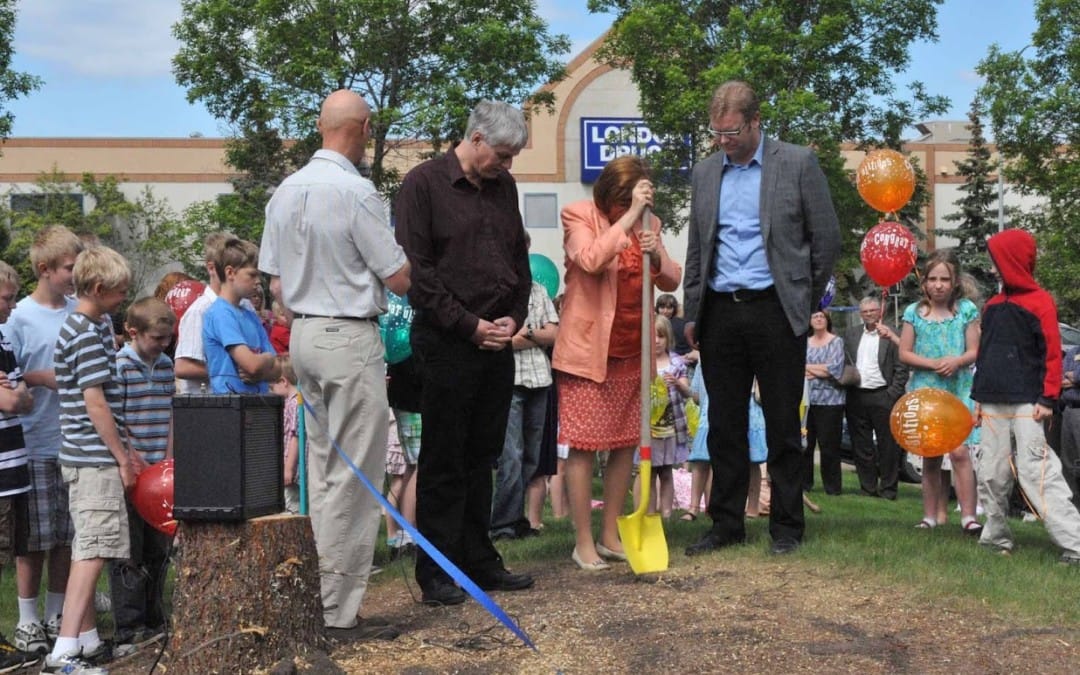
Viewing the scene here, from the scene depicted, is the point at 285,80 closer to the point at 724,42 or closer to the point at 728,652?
the point at 724,42

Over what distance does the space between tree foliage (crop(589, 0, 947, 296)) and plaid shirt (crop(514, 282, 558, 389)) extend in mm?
22246

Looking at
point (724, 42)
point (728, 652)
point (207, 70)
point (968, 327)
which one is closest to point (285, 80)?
point (207, 70)

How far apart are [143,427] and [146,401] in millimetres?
123

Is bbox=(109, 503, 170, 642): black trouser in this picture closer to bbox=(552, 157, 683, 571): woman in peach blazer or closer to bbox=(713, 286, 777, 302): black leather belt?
bbox=(552, 157, 683, 571): woman in peach blazer

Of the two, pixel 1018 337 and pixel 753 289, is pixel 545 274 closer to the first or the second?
pixel 753 289

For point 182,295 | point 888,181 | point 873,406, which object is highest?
point 888,181

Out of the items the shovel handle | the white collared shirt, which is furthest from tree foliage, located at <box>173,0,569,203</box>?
the shovel handle

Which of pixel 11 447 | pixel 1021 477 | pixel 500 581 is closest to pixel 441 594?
pixel 500 581

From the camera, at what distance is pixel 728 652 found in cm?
478

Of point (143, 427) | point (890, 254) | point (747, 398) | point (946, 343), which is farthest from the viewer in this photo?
point (890, 254)

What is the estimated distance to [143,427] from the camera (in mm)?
5848

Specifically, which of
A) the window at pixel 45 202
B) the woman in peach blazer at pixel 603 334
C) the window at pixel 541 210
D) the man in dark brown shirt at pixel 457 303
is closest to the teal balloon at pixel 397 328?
the man in dark brown shirt at pixel 457 303

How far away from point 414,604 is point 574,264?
1834 millimetres

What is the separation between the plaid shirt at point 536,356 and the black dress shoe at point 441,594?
111 inches
